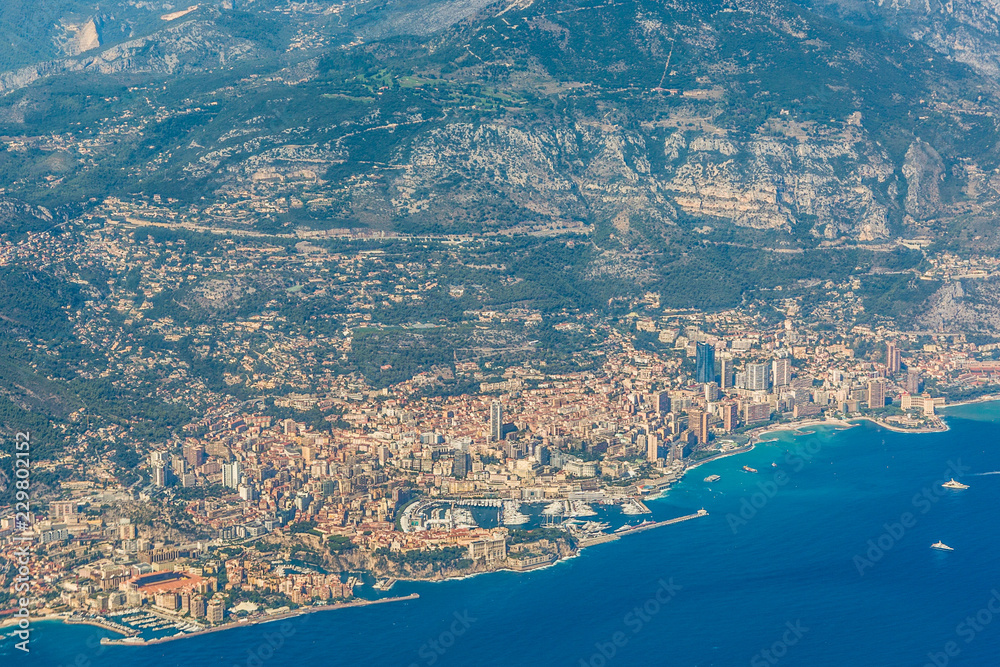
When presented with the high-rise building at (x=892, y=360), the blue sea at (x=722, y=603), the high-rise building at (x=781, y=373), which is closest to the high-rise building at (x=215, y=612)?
the blue sea at (x=722, y=603)

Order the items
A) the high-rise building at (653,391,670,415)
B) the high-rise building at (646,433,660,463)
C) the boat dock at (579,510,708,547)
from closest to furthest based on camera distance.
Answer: the boat dock at (579,510,708,547)
the high-rise building at (646,433,660,463)
the high-rise building at (653,391,670,415)

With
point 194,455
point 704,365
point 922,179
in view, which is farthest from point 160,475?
point 922,179

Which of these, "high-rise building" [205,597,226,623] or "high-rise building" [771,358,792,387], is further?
"high-rise building" [771,358,792,387]

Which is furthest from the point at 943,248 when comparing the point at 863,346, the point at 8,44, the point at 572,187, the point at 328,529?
the point at 8,44

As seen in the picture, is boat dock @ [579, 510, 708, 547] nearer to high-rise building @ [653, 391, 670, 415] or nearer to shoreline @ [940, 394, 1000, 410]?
A: high-rise building @ [653, 391, 670, 415]

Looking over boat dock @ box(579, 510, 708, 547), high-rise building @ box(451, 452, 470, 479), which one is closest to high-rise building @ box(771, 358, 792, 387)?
boat dock @ box(579, 510, 708, 547)

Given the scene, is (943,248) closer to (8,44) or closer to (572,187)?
(572,187)

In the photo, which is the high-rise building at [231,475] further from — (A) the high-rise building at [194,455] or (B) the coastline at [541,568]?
(B) the coastline at [541,568]

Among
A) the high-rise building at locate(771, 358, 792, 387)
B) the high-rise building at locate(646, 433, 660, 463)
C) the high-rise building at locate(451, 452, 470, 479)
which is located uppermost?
the high-rise building at locate(451, 452, 470, 479)
